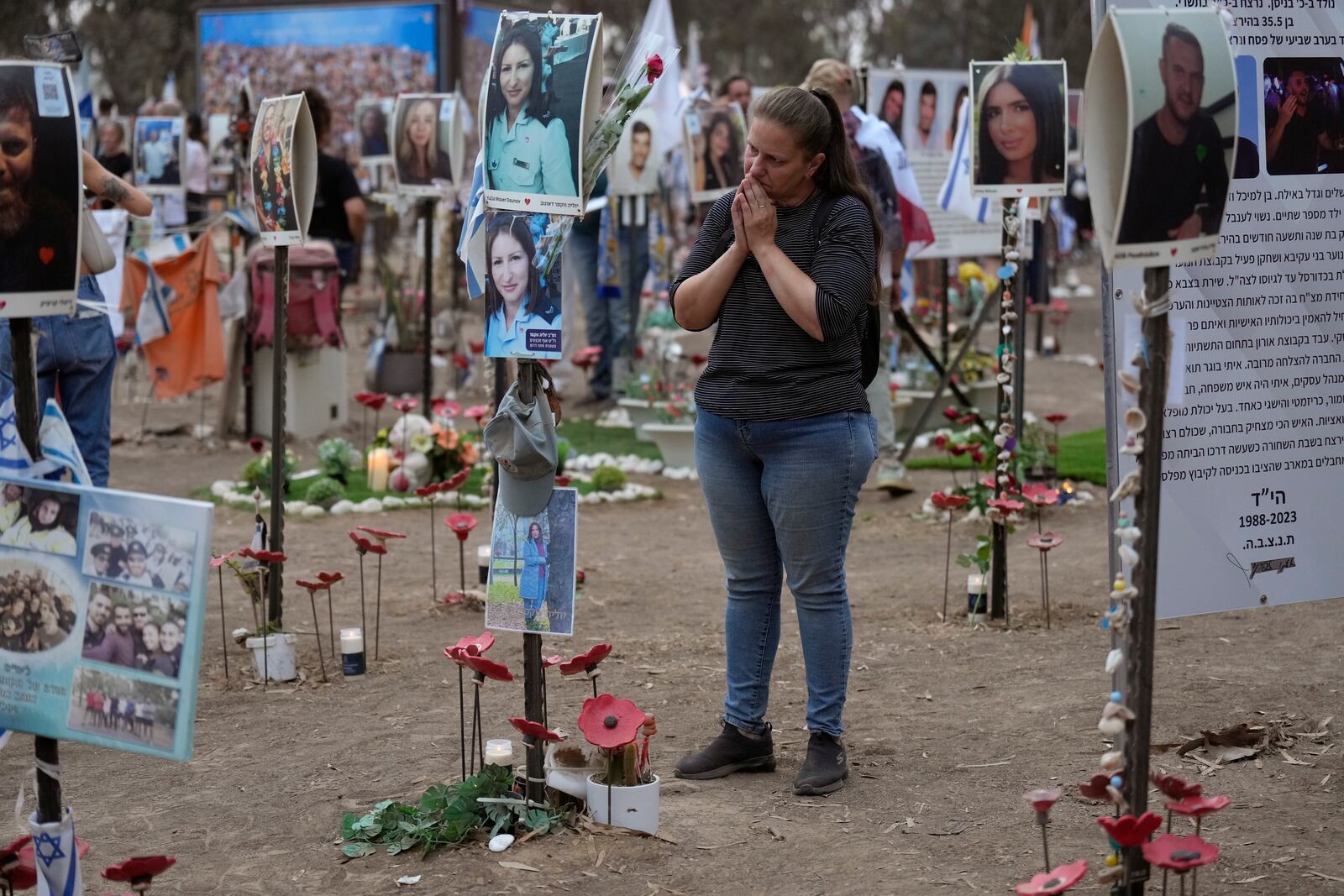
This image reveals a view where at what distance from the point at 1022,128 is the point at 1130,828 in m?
3.76

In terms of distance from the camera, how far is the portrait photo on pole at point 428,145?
9.50 m

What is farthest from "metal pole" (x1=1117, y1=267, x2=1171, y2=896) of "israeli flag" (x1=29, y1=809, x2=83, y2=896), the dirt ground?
"israeli flag" (x1=29, y1=809, x2=83, y2=896)

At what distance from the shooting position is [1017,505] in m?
5.67

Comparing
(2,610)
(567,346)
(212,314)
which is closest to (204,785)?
(2,610)

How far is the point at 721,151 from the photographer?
1020 centimetres

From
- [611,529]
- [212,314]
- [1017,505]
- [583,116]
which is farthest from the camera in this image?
[212,314]

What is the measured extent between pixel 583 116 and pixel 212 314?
7.18m

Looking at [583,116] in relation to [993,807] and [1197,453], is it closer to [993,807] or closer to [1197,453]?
[1197,453]

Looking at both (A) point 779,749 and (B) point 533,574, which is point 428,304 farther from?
(B) point 533,574

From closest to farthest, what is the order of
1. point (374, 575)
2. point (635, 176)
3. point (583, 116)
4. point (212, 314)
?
point (583, 116), point (374, 575), point (212, 314), point (635, 176)

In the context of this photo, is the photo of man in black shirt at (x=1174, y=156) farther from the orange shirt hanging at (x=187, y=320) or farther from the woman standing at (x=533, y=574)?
the orange shirt hanging at (x=187, y=320)

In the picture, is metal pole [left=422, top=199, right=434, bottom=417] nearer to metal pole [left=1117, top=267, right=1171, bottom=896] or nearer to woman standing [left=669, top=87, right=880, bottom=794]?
woman standing [left=669, top=87, right=880, bottom=794]

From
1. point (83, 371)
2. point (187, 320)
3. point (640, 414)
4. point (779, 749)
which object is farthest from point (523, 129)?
point (187, 320)

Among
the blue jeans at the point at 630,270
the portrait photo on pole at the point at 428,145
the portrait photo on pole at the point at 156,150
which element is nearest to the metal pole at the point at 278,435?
the portrait photo on pole at the point at 428,145
